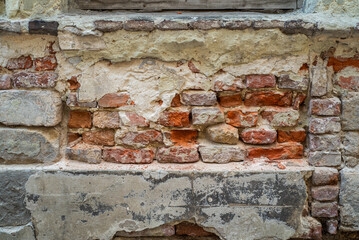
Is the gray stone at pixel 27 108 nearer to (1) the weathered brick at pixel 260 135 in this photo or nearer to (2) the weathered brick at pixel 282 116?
(1) the weathered brick at pixel 260 135

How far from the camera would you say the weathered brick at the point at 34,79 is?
1.47 meters

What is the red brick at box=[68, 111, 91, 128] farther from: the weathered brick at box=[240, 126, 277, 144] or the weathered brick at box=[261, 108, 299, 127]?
the weathered brick at box=[261, 108, 299, 127]

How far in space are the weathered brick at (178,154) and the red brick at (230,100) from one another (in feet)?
0.84

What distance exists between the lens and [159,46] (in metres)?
1.43

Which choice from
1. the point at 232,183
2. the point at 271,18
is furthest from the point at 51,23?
the point at 232,183

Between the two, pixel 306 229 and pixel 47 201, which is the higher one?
pixel 47 201

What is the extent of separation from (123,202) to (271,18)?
42.8 inches

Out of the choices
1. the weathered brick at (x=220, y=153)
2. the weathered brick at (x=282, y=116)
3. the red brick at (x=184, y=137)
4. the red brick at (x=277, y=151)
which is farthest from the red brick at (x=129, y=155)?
the weathered brick at (x=282, y=116)

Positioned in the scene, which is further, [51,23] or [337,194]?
[337,194]

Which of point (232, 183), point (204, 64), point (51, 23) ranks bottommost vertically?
point (232, 183)

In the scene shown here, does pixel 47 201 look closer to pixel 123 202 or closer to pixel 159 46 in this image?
pixel 123 202

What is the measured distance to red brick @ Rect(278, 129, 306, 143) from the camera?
59.8 inches

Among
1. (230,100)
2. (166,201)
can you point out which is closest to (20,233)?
(166,201)

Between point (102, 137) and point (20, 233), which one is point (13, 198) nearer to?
point (20, 233)
